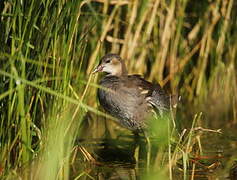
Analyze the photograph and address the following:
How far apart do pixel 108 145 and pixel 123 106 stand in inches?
28.0

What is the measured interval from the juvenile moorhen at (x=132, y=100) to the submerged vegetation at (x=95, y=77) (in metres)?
0.21

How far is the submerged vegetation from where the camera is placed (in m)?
4.58

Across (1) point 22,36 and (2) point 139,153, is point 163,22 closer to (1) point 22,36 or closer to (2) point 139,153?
(2) point 139,153

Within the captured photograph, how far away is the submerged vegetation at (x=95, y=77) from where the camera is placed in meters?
4.58

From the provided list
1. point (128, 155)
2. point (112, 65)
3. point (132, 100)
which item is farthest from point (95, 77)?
point (128, 155)

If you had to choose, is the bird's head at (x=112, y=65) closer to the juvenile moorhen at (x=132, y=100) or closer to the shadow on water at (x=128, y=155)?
the juvenile moorhen at (x=132, y=100)

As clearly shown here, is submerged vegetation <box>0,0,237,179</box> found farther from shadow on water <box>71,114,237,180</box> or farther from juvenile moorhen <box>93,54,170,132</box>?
juvenile moorhen <box>93,54,170,132</box>

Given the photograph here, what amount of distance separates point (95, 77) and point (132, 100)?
560mm

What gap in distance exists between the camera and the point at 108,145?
6.49 meters

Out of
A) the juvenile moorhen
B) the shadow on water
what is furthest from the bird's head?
the shadow on water

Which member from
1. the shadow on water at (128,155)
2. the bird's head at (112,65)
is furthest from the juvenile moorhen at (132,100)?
the shadow on water at (128,155)

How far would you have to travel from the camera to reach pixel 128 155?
631 cm

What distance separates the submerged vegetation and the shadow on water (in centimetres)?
2

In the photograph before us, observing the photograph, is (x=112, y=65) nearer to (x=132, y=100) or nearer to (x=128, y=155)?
(x=132, y=100)
